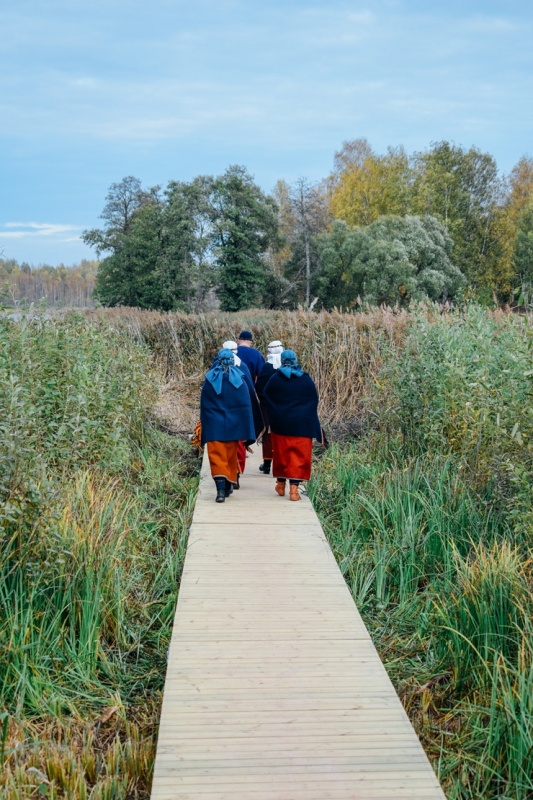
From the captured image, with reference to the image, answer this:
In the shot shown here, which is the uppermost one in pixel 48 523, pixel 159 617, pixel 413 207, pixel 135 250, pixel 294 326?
pixel 413 207

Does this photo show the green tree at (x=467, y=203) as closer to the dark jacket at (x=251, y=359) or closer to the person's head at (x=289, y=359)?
the dark jacket at (x=251, y=359)

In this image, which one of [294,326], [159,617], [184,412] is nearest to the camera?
[159,617]

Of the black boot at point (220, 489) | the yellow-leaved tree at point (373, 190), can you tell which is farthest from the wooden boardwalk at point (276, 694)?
the yellow-leaved tree at point (373, 190)

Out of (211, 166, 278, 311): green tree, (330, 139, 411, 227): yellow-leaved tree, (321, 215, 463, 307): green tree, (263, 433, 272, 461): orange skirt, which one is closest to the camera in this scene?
(263, 433, 272, 461): orange skirt

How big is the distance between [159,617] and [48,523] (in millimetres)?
1079

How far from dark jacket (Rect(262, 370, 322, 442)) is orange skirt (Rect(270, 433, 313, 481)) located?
64 millimetres

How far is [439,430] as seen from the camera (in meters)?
7.91

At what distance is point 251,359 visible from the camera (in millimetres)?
10109

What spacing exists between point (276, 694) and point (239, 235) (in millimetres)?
38603

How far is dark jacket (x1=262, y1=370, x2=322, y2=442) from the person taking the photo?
24.4ft

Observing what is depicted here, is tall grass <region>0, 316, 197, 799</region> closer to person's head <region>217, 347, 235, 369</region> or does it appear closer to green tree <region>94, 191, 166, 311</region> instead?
person's head <region>217, 347, 235, 369</region>

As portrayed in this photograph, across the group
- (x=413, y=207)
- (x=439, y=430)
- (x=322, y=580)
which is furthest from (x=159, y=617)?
(x=413, y=207)

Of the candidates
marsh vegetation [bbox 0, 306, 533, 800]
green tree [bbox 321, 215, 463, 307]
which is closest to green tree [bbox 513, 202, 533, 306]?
green tree [bbox 321, 215, 463, 307]

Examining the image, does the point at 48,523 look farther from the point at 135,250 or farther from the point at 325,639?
the point at 135,250
